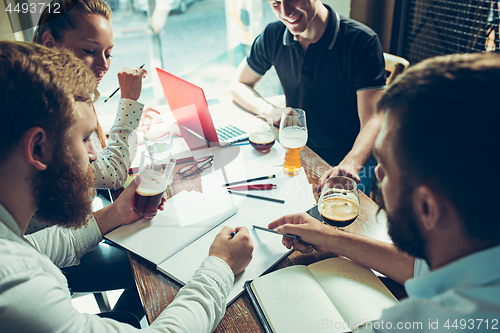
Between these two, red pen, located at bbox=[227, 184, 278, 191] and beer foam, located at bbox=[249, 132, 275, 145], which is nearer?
red pen, located at bbox=[227, 184, 278, 191]

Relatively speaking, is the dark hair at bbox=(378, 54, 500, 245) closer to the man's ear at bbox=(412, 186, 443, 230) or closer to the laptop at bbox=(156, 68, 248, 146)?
the man's ear at bbox=(412, 186, 443, 230)

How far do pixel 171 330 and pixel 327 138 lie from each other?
1.40 meters

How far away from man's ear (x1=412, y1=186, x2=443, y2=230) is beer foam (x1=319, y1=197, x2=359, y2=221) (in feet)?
1.20

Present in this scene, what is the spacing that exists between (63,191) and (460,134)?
762 millimetres

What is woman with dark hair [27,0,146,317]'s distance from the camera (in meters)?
1.21

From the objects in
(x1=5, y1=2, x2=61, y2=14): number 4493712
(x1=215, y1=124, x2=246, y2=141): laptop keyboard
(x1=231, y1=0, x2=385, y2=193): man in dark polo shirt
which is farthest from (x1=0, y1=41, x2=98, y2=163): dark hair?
(x1=5, y1=2, x2=61, y2=14): number 4493712

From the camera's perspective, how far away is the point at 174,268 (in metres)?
0.85

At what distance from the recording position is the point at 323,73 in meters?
1.79

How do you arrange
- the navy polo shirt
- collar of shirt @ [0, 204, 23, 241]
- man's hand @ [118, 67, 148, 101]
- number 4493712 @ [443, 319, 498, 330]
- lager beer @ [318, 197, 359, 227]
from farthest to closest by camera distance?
the navy polo shirt → man's hand @ [118, 67, 148, 101] → lager beer @ [318, 197, 359, 227] → collar of shirt @ [0, 204, 23, 241] → number 4493712 @ [443, 319, 498, 330]

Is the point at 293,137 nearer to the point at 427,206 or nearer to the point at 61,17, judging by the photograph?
the point at 427,206

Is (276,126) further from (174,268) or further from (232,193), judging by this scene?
(174,268)

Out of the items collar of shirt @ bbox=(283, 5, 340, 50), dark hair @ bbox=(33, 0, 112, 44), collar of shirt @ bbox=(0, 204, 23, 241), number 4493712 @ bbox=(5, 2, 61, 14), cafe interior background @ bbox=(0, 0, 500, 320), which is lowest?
cafe interior background @ bbox=(0, 0, 500, 320)

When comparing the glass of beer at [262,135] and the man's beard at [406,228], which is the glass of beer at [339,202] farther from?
the glass of beer at [262,135]

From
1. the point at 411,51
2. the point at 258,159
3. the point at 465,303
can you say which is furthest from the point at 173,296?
the point at 411,51
